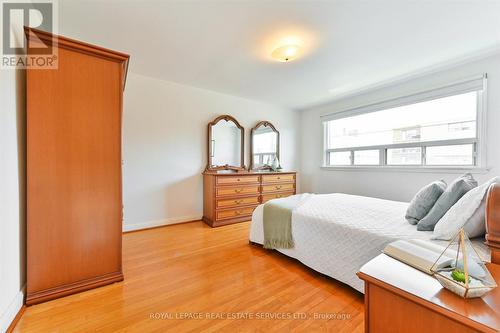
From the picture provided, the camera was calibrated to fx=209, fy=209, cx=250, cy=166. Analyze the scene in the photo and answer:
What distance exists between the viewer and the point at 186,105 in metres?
3.68

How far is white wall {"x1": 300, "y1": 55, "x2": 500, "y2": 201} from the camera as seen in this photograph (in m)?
2.61

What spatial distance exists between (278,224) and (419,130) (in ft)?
9.21

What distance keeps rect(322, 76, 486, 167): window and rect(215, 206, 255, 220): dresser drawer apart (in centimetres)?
225

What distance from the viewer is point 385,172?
3.64 meters

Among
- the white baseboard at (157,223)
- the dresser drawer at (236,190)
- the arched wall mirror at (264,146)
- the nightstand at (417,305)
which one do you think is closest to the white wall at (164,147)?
the white baseboard at (157,223)

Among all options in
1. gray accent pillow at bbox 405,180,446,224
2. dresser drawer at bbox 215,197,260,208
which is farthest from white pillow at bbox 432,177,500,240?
dresser drawer at bbox 215,197,260,208

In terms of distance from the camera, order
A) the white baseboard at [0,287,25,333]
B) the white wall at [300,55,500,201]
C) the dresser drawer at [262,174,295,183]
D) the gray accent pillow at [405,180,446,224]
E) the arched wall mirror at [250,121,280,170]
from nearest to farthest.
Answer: the white baseboard at [0,287,25,333] < the gray accent pillow at [405,180,446,224] < the white wall at [300,55,500,201] < the dresser drawer at [262,174,295,183] < the arched wall mirror at [250,121,280,170]

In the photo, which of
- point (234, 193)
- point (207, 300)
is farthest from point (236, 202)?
point (207, 300)

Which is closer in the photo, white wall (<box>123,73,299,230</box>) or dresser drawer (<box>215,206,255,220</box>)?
white wall (<box>123,73,299,230</box>)

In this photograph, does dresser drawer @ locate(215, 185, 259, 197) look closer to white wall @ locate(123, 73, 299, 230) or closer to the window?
white wall @ locate(123, 73, 299, 230)

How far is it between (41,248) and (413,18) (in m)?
3.66

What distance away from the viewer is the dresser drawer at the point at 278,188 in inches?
162

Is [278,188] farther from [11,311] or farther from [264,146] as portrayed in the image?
[11,311]

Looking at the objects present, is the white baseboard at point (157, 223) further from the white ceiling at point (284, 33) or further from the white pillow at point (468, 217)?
the white pillow at point (468, 217)
